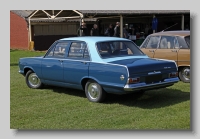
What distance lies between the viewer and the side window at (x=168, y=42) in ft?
35.1

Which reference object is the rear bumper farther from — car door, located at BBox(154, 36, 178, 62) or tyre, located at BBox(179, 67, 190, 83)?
car door, located at BBox(154, 36, 178, 62)

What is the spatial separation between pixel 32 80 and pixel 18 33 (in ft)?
61.6

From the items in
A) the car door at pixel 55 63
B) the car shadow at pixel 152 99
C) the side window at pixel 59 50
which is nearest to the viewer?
the car shadow at pixel 152 99

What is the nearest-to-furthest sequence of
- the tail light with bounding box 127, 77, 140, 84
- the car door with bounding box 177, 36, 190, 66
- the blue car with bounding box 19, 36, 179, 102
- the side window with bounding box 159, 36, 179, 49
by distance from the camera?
the tail light with bounding box 127, 77, 140, 84
the blue car with bounding box 19, 36, 179, 102
the car door with bounding box 177, 36, 190, 66
the side window with bounding box 159, 36, 179, 49

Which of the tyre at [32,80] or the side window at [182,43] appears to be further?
the side window at [182,43]

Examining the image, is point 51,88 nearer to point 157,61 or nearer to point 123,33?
point 157,61

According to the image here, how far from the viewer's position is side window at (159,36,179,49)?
10695 mm

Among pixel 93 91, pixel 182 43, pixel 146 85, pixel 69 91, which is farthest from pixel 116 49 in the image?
pixel 182 43

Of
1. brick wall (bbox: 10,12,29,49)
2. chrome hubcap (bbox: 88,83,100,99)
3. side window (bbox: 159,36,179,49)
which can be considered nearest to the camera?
chrome hubcap (bbox: 88,83,100,99)

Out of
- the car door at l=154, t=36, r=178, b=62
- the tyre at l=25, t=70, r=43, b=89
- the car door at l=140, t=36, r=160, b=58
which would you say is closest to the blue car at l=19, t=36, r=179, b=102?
the tyre at l=25, t=70, r=43, b=89

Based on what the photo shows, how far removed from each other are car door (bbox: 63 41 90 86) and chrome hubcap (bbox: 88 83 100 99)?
274mm

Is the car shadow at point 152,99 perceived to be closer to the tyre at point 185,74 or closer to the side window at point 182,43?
the tyre at point 185,74

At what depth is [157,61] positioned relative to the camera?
7.84 meters

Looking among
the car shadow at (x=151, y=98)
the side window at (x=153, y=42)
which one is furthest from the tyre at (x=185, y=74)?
the car shadow at (x=151, y=98)
